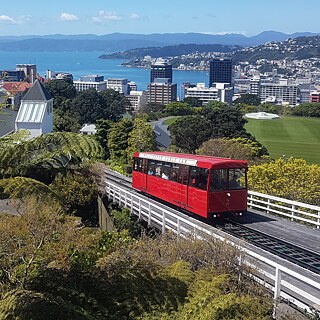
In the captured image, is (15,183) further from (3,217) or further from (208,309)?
(208,309)

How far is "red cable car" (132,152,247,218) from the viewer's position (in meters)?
15.3

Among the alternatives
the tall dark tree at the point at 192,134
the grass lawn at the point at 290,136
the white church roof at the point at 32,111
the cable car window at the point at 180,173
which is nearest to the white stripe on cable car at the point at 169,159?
the cable car window at the point at 180,173

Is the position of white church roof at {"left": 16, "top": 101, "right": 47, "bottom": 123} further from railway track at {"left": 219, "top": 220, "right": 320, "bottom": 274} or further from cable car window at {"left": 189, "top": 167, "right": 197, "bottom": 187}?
railway track at {"left": 219, "top": 220, "right": 320, "bottom": 274}

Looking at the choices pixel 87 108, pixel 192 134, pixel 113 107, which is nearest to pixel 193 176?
pixel 192 134

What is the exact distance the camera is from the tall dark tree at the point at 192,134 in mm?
49250

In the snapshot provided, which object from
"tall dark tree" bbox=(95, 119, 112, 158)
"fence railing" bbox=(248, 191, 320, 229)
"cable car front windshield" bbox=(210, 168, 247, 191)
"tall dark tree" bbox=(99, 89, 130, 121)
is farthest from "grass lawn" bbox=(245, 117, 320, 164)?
"cable car front windshield" bbox=(210, 168, 247, 191)

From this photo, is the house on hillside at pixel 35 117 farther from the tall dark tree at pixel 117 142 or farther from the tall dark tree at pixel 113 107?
the tall dark tree at pixel 113 107

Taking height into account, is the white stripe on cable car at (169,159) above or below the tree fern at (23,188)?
below

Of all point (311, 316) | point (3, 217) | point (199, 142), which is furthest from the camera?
point (199, 142)

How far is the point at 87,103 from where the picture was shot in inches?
3024

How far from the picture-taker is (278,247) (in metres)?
12.8

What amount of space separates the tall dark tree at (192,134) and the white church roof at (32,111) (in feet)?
54.7

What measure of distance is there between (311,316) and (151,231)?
26.1 ft

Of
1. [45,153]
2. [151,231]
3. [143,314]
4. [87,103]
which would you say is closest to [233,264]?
[143,314]
